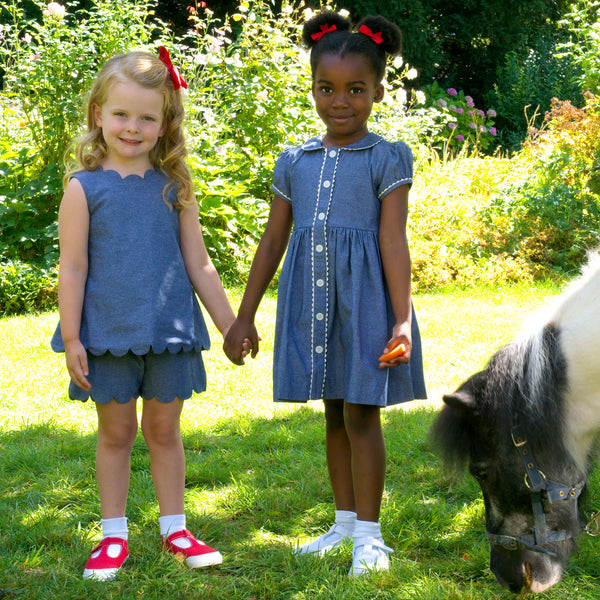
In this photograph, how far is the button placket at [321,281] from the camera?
2438mm

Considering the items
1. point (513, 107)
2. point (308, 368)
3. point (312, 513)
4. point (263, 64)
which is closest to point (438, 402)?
point (312, 513)

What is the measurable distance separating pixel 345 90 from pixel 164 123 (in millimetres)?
637

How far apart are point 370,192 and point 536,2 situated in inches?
648

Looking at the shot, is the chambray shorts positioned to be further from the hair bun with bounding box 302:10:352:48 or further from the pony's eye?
the hair bun with bounding box 302:10:352:48

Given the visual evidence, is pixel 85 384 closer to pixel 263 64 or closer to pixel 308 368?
pixel 308 368

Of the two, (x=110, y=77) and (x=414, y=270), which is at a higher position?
(x=110, y=77)

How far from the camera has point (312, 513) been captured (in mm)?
2914

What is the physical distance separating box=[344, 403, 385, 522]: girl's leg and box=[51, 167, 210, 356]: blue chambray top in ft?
1.90

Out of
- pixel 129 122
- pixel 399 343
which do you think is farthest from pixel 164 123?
pixel 399 343

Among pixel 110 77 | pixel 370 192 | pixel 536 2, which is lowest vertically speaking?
pixel 370 192

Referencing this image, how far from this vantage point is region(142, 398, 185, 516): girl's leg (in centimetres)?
249

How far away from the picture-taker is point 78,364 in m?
2.33

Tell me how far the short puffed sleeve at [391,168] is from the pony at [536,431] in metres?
0.64

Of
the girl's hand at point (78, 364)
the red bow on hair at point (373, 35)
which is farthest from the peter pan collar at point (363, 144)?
the girl's hand at point (78, 364)
